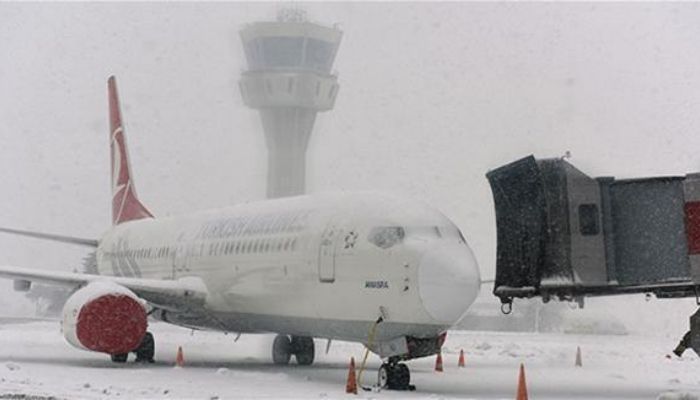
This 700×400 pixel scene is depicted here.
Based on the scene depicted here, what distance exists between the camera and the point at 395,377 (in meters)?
14.3

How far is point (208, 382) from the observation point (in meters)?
15.4

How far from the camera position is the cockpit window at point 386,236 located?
1457 cm

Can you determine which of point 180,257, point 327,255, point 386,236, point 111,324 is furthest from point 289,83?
point 386,236

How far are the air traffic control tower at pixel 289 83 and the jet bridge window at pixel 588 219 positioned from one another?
299 ft

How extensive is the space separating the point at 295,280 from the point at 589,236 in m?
5.51

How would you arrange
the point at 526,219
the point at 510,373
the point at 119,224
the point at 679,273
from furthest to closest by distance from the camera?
1. the point at 119,224
2. the point at 510,373
3. the point at 526,219
4. the point at 679,273

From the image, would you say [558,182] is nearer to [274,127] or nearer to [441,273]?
[441,273]

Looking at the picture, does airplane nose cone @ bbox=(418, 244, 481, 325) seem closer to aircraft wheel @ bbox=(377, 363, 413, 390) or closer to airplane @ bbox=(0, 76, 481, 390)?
airplane @ bbox=(0, 76, 481, 390)

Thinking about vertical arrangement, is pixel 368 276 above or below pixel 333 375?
above

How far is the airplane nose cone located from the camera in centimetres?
1378

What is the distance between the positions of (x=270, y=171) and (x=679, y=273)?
97.7 meters

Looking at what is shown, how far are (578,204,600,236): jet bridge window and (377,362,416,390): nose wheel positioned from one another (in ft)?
11.4

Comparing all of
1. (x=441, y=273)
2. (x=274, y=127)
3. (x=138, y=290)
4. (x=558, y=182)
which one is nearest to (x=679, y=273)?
(x=558, y=182)

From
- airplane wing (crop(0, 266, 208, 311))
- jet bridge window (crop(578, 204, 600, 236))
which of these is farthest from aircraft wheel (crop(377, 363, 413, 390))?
airplane wing (crop(0, 266, 208, 311))
